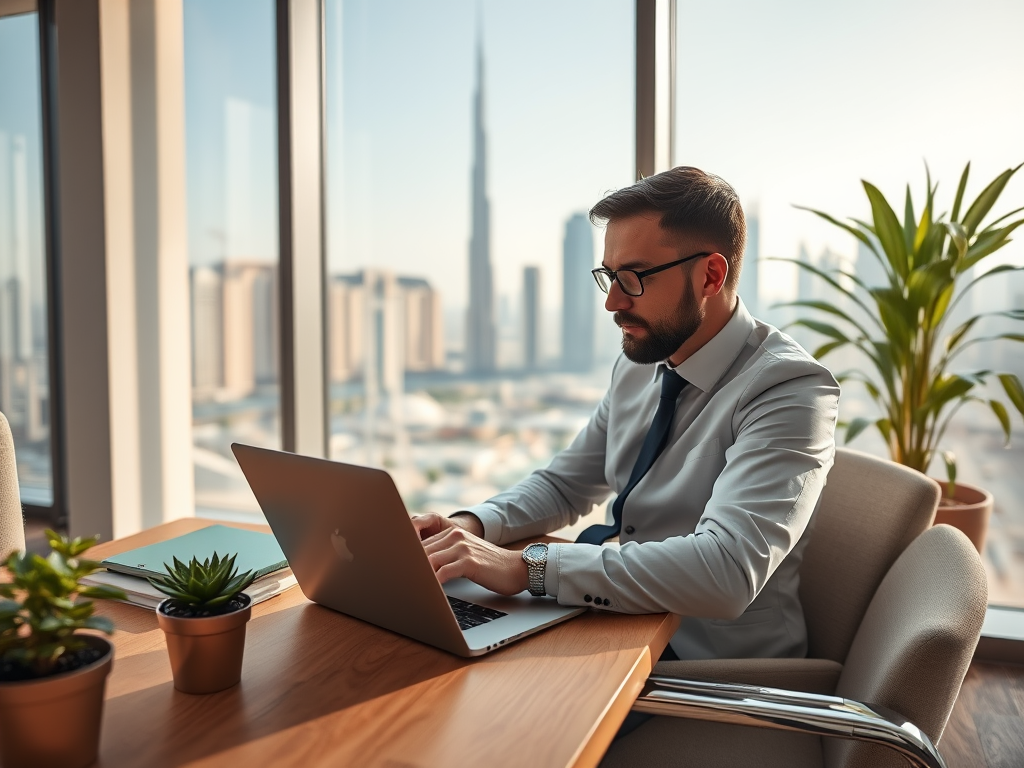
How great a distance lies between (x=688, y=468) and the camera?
148 cm

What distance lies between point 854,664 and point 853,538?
10.4 inches

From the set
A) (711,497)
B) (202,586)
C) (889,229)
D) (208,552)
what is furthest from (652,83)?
(202,586)

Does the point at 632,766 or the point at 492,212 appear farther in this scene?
the point at 492,212

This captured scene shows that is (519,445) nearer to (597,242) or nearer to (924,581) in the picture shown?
(597,242)

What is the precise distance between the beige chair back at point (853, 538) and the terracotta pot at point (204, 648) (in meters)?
1.03

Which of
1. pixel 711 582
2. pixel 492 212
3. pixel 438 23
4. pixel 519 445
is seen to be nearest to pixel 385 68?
pixel 438 23

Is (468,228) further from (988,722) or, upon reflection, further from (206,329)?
(988,722)

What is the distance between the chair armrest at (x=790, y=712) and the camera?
3.13 feet

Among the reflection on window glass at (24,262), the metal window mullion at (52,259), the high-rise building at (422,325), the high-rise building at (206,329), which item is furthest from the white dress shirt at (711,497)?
the reflection on window glass at (24,262)

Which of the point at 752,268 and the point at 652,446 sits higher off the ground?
the point at 752,268

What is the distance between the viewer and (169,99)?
3277 mm

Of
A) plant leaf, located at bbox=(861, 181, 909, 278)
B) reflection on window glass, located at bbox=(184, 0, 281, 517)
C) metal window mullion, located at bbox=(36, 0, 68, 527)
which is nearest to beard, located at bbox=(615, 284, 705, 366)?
plant leaf, located at bbox=(861, 181, 909, 278)

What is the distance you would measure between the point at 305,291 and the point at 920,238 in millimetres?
2238

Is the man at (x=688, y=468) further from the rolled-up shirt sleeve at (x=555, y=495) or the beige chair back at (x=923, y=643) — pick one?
the beige chair back at (x=923, y=643)
